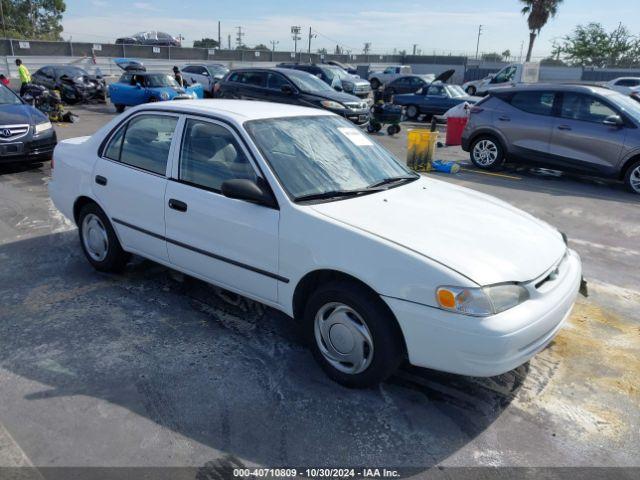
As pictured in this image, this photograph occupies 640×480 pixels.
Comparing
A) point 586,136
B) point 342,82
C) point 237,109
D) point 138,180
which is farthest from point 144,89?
point 237,109

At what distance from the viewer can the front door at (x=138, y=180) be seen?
409 centimetres

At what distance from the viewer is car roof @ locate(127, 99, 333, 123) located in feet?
12.6

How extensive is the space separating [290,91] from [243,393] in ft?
40.0

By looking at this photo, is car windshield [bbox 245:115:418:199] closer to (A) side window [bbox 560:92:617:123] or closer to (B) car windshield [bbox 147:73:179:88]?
(A) side window [bbox 560:92:617:123]

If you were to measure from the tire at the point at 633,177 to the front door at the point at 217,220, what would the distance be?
25.7 ft

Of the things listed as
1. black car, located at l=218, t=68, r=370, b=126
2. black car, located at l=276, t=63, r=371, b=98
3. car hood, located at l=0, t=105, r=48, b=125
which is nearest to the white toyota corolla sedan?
car hood, located at l=0, t=105, r=48, b=125

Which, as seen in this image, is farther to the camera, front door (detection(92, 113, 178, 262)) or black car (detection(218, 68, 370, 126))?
black car (detection(218, 68, 370, 126))

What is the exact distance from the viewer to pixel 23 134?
349 inches

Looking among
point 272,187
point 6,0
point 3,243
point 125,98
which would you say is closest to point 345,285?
point 272,187

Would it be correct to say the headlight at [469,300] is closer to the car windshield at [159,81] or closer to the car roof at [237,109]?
the car roof at [237,109]

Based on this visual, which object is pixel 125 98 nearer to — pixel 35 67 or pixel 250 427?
pixel 35 67

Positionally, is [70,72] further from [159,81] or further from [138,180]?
[138,180]

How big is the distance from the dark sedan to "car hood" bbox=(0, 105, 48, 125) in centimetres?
1363

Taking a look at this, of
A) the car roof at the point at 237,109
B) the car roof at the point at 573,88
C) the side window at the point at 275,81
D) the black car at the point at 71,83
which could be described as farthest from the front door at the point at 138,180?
the black car at the point at 71,83
